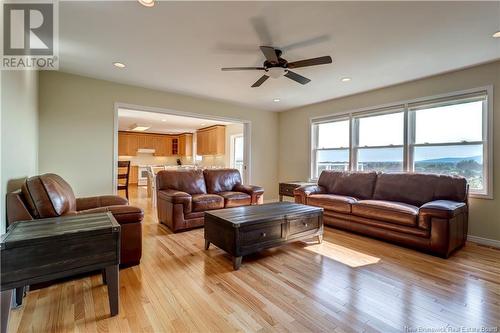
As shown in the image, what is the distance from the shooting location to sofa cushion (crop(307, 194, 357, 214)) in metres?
3.69

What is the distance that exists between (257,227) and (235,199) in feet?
5.68

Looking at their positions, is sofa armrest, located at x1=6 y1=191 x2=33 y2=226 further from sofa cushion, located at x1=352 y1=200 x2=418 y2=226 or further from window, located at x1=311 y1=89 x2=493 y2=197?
window, located at x1=311 y1=89 x2=493 y2=197

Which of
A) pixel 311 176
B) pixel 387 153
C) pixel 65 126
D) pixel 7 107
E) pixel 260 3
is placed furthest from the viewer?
pixel 311 176

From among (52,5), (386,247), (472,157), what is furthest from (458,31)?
(52,5)

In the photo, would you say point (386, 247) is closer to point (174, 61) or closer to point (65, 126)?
point (174, 61)

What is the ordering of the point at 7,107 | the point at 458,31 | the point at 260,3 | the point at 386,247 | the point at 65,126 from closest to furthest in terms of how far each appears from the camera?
1. the point at 7,107
2. the point at 260,3
3. the point at 458,31
4. the point at 386,247
5. the point at 65,126

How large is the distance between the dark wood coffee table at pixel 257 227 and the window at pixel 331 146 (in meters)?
2.37

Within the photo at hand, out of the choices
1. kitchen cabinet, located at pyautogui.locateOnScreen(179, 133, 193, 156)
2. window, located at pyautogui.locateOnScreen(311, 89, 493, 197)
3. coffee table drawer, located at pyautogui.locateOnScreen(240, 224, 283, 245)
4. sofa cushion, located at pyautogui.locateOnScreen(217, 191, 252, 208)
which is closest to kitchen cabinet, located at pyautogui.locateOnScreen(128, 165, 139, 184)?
kitchen cabinet, located at pyautogui.locateOnScreen(179, 133, 193, 156)

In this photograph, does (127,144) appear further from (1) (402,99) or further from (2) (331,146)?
(1) (402,99)

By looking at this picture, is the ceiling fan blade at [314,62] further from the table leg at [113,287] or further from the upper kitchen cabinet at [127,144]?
the upper kitchen cabinet at [127,144]

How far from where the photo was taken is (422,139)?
12.7ft

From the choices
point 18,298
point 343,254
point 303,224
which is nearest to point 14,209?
point 18,298

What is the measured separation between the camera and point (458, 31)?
242cm

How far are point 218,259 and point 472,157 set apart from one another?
3.91 m
